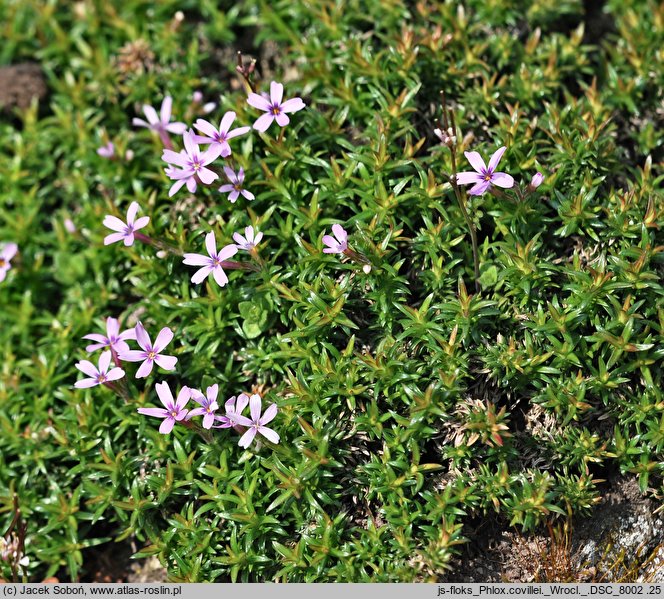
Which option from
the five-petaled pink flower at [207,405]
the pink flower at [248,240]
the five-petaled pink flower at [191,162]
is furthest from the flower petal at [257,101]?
the five-petaled pink flower at [207,405]

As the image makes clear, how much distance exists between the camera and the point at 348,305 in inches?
172

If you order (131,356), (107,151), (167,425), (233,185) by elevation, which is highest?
(233,185)

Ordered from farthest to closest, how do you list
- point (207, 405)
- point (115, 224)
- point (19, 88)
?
1. point (19, 88)
2. point (115, 224)
3. point (207, 405)

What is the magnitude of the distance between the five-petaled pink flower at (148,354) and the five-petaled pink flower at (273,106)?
133 cm

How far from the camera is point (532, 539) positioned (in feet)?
13.3

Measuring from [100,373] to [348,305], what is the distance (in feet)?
4.92

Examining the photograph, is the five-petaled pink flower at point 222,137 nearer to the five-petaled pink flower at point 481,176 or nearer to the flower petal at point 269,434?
the five-petaled pink flower at point 481,176

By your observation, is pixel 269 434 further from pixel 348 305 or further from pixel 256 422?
pixel 348 305

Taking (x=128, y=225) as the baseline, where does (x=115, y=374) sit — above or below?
below

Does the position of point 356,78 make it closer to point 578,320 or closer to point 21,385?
point 578,320

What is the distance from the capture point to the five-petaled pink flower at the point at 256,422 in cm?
387

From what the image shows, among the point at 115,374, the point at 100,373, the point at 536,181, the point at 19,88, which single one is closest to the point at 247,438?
the point at 115,374

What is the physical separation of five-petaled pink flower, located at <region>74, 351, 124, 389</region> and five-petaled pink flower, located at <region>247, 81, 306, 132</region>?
1605mm

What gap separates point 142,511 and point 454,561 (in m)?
1.79
